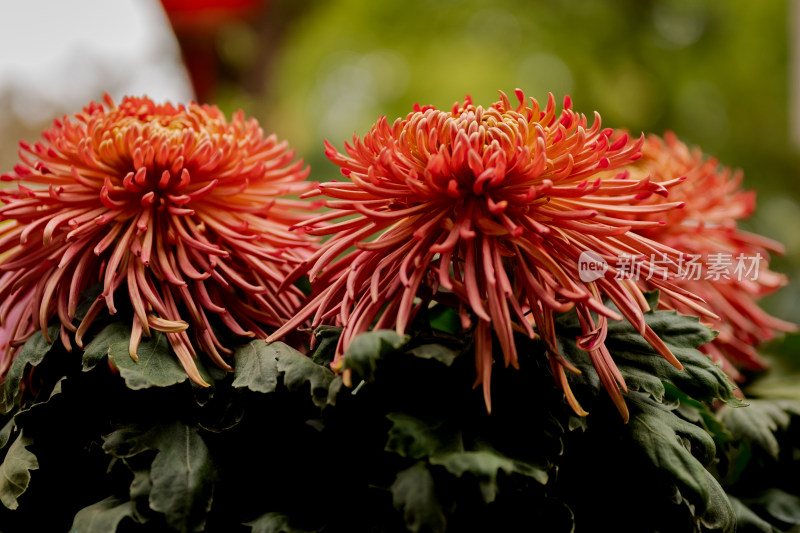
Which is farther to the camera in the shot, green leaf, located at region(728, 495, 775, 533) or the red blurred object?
the red blurred object

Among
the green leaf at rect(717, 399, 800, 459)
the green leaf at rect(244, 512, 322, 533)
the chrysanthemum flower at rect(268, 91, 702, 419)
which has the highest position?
the chrysanthemum flower at rect(268, 91, 702, 419)

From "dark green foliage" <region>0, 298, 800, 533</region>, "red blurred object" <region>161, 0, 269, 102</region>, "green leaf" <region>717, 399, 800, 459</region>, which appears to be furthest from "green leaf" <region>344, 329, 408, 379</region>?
"red blurred object" <region>161, 0, 269, 102</region>

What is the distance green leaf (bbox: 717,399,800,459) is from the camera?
52cm

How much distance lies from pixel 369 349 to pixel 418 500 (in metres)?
0.08

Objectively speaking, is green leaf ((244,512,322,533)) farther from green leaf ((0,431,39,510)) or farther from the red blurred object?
the red blurred object

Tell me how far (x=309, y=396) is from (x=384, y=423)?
0.06m

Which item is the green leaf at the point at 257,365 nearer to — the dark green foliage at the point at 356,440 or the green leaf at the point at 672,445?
the dark green foliage at the point at 356,440

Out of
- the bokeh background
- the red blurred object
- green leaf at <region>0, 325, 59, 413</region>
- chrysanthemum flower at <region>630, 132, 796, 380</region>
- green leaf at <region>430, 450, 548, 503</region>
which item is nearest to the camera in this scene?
green leaf at <region>430, 450, 548, 503</region>

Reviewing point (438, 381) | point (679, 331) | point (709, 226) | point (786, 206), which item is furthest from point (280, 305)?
point (786, 206)

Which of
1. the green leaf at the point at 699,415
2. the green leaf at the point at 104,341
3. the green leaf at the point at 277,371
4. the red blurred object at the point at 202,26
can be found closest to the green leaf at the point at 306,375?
the green leaf at the point at 277,371

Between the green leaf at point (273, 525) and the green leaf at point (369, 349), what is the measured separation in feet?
0.37

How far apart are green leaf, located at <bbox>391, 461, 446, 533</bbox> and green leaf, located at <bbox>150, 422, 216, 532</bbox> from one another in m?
0.12

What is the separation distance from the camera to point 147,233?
0.48m

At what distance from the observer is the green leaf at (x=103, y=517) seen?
1.28 ft
